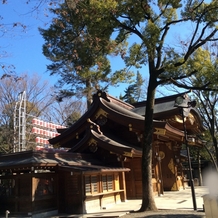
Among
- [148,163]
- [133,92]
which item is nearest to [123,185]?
[148,163]

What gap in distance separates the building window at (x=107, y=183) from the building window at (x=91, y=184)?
65cm

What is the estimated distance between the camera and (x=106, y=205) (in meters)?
12.6

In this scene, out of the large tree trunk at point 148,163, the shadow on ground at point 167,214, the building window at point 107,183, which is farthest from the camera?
the building window at point 107,183

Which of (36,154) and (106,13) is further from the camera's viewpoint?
(36,154)

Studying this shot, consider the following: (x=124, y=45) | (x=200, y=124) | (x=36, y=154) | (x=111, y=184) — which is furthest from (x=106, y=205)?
(x=200, y=124)

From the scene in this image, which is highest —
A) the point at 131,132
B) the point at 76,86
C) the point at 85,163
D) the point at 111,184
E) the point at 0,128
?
the point at 76,86

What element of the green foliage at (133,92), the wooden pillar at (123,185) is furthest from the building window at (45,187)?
the green foliage at (133,92)

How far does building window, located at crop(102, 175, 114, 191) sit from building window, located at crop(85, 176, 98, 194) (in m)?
0.65

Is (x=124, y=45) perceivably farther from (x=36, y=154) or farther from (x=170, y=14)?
(x=36, y=154)

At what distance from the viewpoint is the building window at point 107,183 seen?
12984 millimetres

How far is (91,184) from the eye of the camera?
1207 cm

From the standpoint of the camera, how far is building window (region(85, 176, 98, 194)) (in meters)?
11.8

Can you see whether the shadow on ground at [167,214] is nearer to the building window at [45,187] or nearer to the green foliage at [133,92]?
the building window at [45,187]

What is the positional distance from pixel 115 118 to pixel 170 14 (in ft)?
23.4
